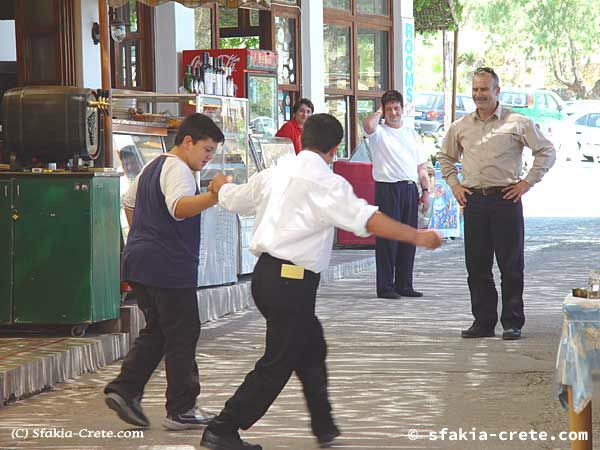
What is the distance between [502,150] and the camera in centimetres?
903

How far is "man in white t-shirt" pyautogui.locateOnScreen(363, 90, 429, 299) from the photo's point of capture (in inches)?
467

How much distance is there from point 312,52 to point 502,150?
8410 mm

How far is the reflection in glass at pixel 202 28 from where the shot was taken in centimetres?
1509

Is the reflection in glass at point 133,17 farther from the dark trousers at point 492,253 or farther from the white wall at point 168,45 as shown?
the dark trousers at point 492,253

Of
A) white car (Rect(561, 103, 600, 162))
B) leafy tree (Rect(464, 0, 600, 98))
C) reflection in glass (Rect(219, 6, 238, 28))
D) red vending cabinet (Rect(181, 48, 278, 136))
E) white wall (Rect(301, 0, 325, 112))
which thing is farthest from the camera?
leafy tree (Rect(464, 0, 600, 98))

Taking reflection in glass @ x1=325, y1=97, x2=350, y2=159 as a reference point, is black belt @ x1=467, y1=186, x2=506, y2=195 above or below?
below

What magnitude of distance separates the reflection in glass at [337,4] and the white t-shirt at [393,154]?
651cm

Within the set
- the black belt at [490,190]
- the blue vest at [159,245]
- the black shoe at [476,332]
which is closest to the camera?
the blue vest at [159,245]

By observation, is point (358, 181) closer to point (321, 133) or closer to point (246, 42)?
point (246, 42)

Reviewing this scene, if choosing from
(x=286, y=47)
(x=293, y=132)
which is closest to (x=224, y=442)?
(x=293, y=132)

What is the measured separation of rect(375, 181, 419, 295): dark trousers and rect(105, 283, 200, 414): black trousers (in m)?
5.64

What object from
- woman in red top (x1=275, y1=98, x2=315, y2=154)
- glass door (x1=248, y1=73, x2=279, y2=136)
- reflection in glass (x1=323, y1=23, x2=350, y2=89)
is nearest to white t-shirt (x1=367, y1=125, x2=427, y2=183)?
woman in red top (x1=275, y1=98, x2=315, y2=154)

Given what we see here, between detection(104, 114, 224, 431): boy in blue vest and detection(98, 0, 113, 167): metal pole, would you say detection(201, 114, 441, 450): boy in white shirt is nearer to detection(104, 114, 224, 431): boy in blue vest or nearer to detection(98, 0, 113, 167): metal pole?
detection(104, 114, 224, 431): boy in blue vest

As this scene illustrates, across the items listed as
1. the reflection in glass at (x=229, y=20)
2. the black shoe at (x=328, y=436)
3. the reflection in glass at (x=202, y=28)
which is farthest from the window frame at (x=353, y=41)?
the black shoe at (x=328, y=436)
